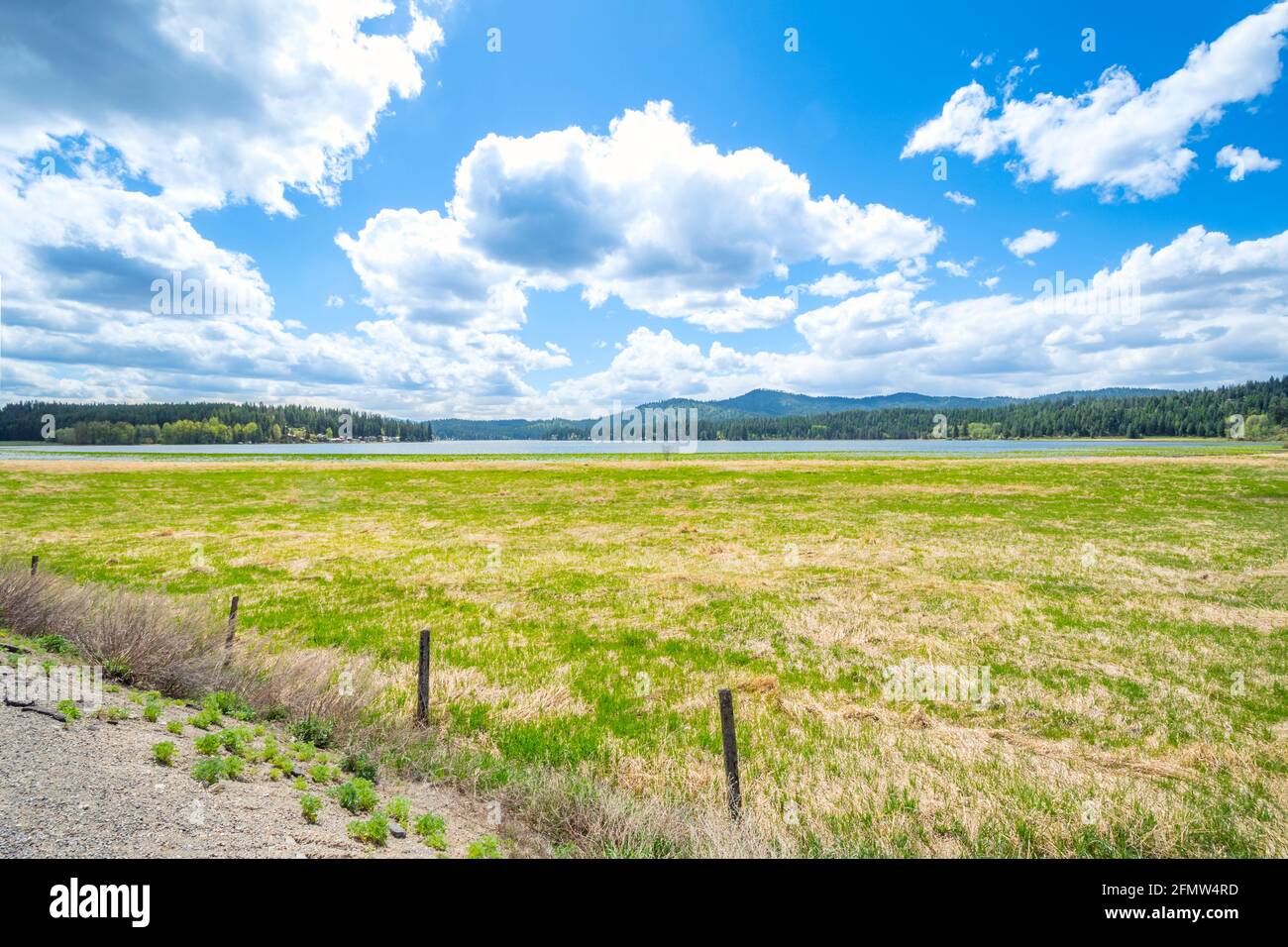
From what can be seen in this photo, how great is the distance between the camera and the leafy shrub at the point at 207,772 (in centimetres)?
657

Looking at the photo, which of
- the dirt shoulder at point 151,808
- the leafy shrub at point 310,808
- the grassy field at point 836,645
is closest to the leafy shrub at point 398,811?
the dirt shoulder at point 151,808

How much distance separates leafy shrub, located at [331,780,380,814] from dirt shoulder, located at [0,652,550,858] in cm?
9

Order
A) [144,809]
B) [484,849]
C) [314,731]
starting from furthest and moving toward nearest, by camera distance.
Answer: [314,731]
[484,849]
[144,809]

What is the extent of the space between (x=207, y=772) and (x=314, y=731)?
229 centimetres

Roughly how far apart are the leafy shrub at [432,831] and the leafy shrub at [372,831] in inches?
16.4

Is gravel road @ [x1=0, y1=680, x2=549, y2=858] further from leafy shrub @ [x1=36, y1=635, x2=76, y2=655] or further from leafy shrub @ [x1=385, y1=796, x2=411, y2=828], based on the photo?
leafy shrub @ [x1=36, y1=635, x2=76, y2=655]

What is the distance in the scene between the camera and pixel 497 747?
9.88 meters

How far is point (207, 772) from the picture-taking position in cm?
659

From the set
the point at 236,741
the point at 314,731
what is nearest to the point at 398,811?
the point at 236,741

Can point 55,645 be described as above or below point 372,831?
above

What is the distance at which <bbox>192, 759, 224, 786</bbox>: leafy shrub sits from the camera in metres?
6.57

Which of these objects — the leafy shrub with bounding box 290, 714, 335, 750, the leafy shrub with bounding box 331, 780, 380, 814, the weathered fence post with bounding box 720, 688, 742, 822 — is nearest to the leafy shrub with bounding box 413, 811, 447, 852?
the leafy shrub with bounding box 331, 780, 380, 814

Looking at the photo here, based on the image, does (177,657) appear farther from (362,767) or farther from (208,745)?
(362,767)

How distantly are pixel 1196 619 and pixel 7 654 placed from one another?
2886cm
